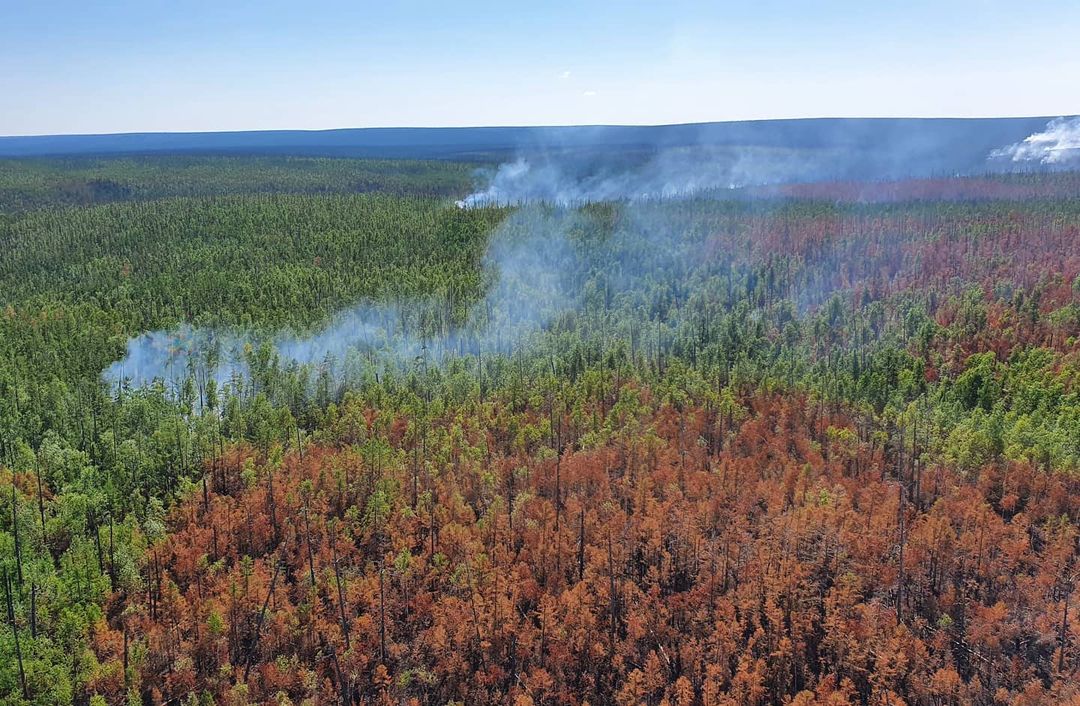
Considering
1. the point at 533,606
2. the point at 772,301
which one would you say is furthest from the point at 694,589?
the point at 772,301

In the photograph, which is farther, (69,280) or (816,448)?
(69,280)

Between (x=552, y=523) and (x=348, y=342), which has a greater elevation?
(x=348, y=342)

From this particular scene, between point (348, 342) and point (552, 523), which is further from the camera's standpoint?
point (348, 342)

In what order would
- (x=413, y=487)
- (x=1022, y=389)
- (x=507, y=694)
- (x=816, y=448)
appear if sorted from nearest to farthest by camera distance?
1. (x=507, y=694)
2. (x=413, y=487)
3. (x=816, y=448)
4. (x=1022, y=389)

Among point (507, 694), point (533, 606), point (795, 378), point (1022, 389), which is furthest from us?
point (795, 378)

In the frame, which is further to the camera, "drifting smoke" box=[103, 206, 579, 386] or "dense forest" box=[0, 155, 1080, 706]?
"drifting smoke" box=[103, 206, 579, 386]

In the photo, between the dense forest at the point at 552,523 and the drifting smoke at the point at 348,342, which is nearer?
the dense forest at the point at 552,523

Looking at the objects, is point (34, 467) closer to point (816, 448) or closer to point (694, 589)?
point (694, 589)

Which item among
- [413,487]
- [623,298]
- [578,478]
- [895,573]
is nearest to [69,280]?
[623,298]

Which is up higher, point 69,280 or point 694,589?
point 69,280

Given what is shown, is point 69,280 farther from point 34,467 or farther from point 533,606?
point 533,606
